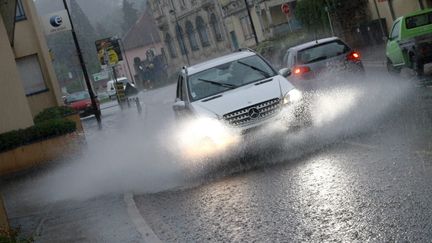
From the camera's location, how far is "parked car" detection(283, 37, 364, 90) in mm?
19469

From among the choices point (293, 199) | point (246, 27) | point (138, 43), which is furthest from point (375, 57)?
point (138, 43)

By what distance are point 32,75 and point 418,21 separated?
16.9m

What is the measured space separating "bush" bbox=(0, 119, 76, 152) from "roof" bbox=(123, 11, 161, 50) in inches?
3586

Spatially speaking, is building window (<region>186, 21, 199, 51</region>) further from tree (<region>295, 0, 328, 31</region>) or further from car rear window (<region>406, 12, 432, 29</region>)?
car rear window (<region>406, 12, 432, 29</region>)

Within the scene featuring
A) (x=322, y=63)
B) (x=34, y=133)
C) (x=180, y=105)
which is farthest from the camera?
(x=34, y=133)

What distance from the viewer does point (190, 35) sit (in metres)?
83.9

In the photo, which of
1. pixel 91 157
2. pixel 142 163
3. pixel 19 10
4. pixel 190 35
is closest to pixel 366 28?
pixel 19 10

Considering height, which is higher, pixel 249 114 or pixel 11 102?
pixel 11 102

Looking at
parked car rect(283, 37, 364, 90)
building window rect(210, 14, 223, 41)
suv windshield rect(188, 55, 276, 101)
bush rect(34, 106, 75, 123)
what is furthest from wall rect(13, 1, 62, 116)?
building window rect(210, 14, 223, 41)

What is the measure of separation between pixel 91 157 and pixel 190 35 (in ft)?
212

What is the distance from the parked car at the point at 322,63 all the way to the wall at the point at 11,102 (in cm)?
778

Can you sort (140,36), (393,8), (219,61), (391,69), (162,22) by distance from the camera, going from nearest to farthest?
1. (219,61)
2. (391,69)
3. (393,8)
4. (162,22)
5. (140,36)

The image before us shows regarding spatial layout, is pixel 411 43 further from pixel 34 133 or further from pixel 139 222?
pixel 139 222

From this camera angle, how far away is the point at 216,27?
7631 cm
